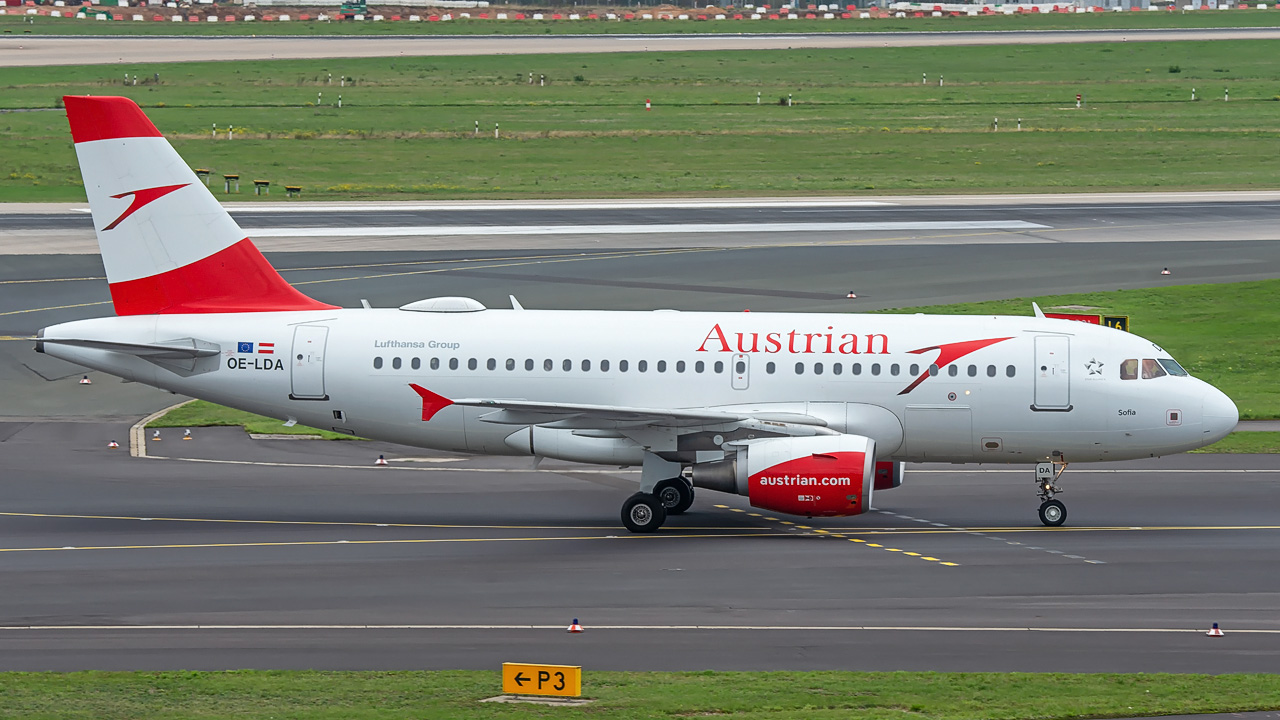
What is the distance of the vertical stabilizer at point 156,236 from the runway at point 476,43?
12651 cm

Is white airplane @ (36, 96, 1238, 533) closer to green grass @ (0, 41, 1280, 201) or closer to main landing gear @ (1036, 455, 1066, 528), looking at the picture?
main landing gear @ (1036, 455, 1066, 528)

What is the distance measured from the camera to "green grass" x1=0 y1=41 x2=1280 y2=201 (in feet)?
311

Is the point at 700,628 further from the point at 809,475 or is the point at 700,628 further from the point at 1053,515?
the point at 1053,515

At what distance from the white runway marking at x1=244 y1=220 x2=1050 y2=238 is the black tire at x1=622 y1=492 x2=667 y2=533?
42449 mm

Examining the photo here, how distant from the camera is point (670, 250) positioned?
2734 inches

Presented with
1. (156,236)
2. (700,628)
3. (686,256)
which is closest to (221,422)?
(156,236)

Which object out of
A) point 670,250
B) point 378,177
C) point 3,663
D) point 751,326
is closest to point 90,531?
point 3,663

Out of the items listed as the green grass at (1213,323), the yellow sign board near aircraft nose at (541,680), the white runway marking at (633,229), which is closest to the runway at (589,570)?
the yellow sign board near aircraft nose at (541,680)

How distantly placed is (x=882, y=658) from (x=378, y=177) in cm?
7551

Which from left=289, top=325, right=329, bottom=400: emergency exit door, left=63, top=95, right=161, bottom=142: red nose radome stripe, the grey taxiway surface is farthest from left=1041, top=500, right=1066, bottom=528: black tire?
left=63, top=95, right=161, bottom=142: red nose radome stripe

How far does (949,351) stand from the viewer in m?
33.5

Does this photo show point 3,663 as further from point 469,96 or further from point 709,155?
point 469,96

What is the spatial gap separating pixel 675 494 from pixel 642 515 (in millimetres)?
1375

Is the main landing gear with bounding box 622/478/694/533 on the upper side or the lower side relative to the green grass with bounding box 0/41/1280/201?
lower
